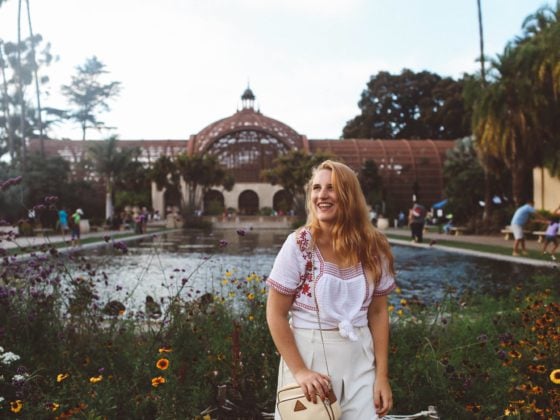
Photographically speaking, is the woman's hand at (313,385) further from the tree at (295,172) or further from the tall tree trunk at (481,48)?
the tree at (295,172)

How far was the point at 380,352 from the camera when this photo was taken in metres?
2.21

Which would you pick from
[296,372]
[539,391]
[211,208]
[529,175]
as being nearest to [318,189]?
[296,372]

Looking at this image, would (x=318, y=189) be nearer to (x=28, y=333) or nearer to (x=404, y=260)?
(x=28, y=333)

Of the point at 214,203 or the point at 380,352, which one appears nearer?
the point at 380,352

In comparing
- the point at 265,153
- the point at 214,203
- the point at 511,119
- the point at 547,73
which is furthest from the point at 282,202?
the point at 547,73

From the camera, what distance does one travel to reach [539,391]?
9.30ft

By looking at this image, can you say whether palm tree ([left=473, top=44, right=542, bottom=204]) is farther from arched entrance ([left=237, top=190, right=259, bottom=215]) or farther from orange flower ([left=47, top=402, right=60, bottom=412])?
arched entrance ([left=237, top=190, right=259, bottom=215])

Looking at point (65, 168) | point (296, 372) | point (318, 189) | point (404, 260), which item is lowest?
point (404, 260)

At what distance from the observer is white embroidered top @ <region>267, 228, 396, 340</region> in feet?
6.90

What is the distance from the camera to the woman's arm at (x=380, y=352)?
2.12 meters

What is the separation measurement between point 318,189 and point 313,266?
0.97ft

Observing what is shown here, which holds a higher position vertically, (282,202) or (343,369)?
(282,202)

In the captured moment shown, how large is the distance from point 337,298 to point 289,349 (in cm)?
25

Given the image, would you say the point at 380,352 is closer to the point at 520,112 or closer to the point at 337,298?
the point at 337,298
